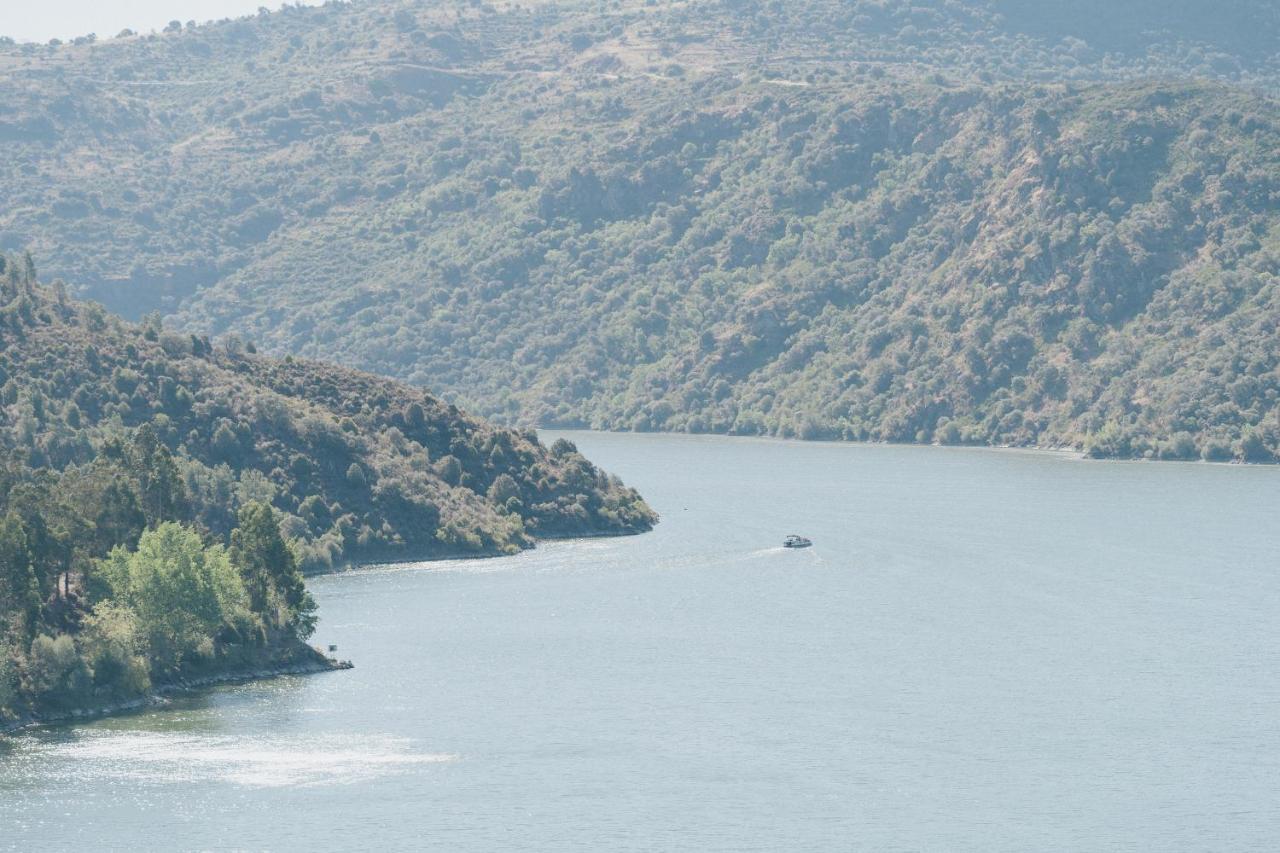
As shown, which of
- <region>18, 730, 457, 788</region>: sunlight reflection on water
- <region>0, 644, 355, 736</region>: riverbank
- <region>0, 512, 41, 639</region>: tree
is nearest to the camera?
<region>18, 730, 457, 788</region>: sunlight reflection on water

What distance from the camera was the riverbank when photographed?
100 m

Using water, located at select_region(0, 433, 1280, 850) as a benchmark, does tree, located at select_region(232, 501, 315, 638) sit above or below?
above

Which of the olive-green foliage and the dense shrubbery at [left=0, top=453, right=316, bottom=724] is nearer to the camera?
the dense shrubbery at [left=0, top=453, right=316, bottom=724]

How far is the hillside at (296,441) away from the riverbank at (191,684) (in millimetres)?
27181

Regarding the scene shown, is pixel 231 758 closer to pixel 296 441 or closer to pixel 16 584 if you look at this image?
pixel 16 584

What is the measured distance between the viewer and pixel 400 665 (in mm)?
118312

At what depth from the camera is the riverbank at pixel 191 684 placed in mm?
100500

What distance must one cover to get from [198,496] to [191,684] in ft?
134

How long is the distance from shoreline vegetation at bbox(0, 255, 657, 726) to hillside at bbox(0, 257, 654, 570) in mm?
171

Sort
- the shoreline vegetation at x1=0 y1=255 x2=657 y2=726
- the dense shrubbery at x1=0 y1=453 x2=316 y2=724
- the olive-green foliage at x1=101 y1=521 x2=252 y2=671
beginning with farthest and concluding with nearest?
the olive-green foliage at x1=101 y1=521 x2=252 y2=671 < the shoreline vegetation at x1=0 y1=255 x2=657 y2=726 < the dense shrubbery at x1=0 y1=453 x2=316 y2=724

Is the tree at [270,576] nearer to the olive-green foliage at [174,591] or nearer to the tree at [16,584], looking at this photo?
the olive-green foliage at [174,591]

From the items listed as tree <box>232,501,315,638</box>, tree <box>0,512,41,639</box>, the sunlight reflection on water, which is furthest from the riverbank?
tree <box>0,512,41,639</box>

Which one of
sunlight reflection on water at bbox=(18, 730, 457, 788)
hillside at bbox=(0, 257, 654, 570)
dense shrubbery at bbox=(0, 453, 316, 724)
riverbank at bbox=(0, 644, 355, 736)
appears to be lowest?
sunlight reflection on water at bbox=(18, 730, 457, 788)

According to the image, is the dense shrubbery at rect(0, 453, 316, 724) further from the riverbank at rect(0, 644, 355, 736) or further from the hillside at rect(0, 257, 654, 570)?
the hillside at rect(0, 257, 654, 570)
